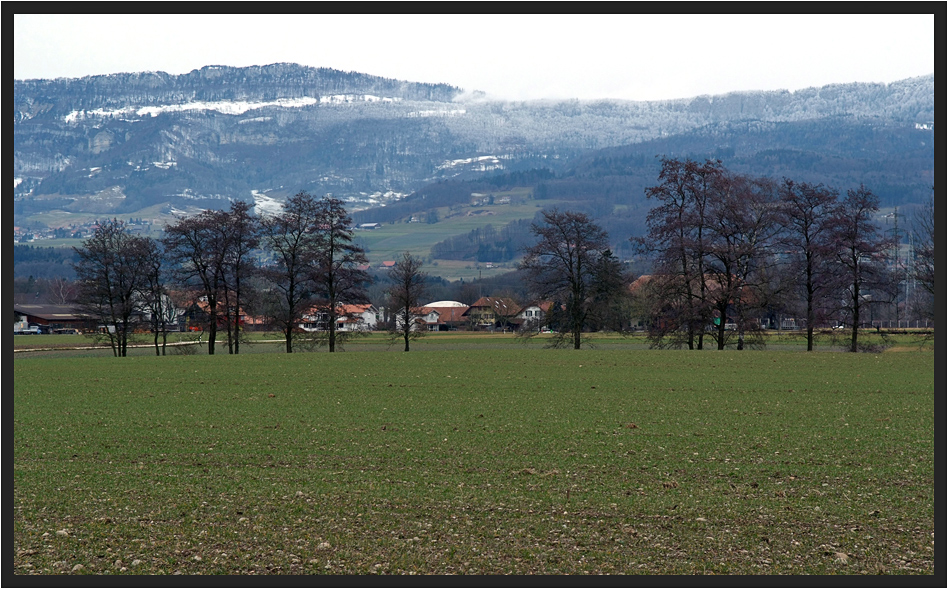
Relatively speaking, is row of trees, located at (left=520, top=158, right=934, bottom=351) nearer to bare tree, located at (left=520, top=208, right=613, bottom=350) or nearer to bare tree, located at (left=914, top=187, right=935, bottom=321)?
bare tree, located at (left=520, top=208, right=613, bottom=350)

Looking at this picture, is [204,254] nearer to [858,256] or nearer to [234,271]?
[234,271]

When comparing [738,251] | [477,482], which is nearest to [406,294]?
[738,251]

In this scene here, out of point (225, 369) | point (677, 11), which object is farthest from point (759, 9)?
point (225, 369)

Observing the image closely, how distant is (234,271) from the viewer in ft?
198

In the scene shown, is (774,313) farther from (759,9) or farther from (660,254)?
(759,9)

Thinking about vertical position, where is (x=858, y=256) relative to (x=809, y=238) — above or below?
below

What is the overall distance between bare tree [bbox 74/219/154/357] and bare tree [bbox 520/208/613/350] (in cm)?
2689

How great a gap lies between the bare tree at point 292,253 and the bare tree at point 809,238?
32281 millimetres

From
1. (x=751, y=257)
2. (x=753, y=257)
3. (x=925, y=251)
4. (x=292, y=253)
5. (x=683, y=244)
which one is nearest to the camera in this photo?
(x=925, y=251)

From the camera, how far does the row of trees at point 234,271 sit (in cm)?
5841

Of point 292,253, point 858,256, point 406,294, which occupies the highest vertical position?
point 292,253

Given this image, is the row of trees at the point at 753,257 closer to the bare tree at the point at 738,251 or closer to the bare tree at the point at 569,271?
the bare tree at the point at 738,251

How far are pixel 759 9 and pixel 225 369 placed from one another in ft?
112

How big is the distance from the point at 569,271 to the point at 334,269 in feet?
54.7
